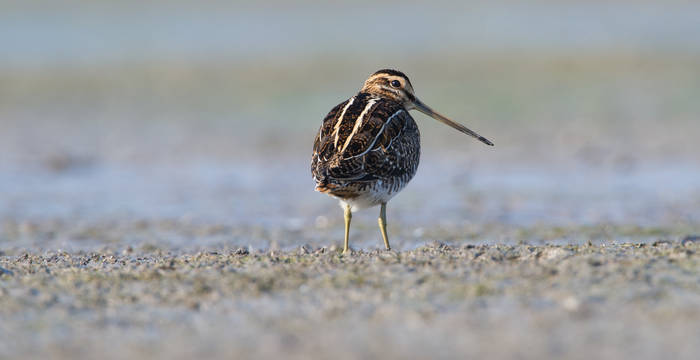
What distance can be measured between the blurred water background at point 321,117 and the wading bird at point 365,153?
1.59 meters

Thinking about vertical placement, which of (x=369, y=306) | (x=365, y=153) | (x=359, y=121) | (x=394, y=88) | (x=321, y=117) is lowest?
(x=369, y=306)

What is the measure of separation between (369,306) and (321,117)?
39.1 ft

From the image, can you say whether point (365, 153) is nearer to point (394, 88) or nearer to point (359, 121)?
point (359, 121)

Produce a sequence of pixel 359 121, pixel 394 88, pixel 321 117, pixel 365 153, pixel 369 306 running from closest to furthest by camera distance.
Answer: pixel 369 306 < pixel 365 153 < pixel 359 121 < pixel 394 88 < pixel 321 117

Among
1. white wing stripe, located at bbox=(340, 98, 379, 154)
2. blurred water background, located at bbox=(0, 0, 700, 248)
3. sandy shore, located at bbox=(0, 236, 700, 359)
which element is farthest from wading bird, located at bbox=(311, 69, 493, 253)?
blurred water background, located at bbox=(0, 0, 700, 248)

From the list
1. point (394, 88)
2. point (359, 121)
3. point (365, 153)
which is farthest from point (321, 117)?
point (365, 153)

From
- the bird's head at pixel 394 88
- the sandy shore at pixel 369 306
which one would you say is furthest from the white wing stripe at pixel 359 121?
the sandy shore at pixel 369 306

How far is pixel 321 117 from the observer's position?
16500mm

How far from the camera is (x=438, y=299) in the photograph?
190 inches

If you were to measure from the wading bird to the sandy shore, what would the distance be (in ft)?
2.66

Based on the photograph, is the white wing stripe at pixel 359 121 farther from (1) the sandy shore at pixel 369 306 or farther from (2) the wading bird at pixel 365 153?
(1) the sandy shore at pixel 369 306

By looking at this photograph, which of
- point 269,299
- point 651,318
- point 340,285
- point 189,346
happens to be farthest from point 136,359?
point 651,318

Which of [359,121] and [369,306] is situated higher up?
[359,121]

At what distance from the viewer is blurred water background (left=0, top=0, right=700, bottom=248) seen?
32.0 feet
